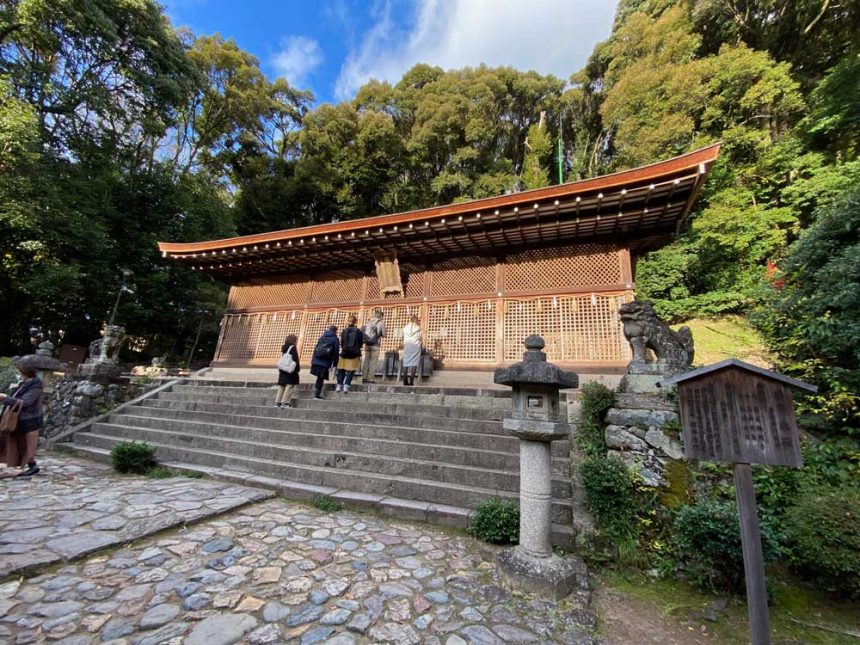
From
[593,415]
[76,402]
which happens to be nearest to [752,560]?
[593,415]

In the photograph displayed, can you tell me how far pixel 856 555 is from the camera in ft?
8.82

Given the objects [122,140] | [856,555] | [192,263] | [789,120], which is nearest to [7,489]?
[192,263]

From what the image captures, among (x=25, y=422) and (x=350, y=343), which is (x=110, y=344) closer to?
(x=25, y=422)

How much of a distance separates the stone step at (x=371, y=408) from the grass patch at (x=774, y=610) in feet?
8.26

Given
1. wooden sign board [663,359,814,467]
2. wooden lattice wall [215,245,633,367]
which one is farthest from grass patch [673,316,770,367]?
wooden sign board [663,359,814,467]

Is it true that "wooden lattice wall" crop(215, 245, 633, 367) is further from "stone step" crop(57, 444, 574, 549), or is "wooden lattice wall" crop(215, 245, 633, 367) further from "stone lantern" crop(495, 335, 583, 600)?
"stone lantern" crop(495, 335, 583, 600)

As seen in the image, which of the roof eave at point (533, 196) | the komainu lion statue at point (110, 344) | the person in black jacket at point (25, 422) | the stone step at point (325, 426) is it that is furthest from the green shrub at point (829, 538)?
the komainu lion statue at point (110, 344)

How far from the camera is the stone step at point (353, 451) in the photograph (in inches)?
175

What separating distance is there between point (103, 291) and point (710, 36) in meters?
28.7

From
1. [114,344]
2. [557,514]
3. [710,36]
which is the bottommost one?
[557,514]

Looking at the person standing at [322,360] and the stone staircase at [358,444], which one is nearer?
the stone staircase at [358,444]

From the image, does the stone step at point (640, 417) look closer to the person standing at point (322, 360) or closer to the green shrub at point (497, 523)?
the green shrub at point (497, 523)

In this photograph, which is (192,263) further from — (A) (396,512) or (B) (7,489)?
(A) (396,512)

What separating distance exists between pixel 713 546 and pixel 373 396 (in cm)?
539
